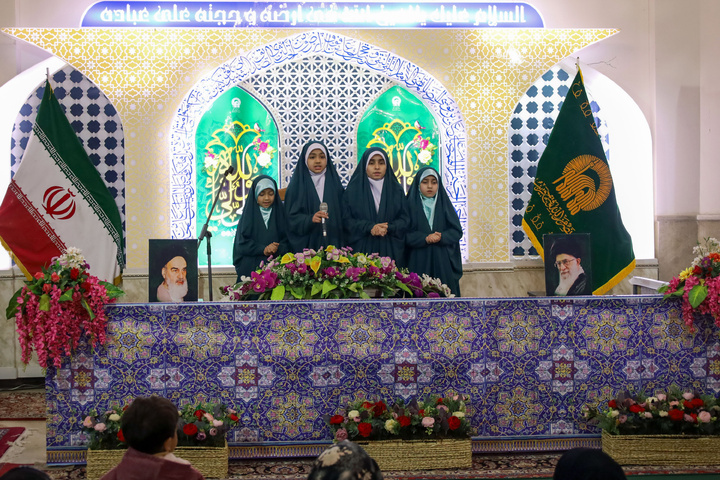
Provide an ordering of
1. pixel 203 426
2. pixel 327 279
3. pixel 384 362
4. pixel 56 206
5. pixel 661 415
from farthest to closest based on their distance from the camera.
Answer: pixel 56 206 → pixel 327 279 → pixel 384 362 → pixel 661 415 → pixel 203 426

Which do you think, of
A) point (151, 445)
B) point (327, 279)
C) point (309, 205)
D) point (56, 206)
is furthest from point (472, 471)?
point (56, 206)

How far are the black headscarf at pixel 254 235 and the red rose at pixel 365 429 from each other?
6.17ft

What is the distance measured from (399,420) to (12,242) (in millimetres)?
3491

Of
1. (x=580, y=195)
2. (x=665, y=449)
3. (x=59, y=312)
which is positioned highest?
(x=580, y=195)

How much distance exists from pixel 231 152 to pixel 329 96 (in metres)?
0.94

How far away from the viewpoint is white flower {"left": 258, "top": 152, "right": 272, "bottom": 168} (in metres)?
6.16

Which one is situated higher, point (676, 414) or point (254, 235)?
point (254, 235)

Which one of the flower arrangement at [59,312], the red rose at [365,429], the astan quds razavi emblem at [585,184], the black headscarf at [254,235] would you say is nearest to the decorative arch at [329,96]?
the astan quds razavi emblem at [585,184]

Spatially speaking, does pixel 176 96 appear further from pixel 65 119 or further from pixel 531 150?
pixel 531 150

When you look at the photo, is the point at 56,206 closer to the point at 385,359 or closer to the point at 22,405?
the point at 22,405

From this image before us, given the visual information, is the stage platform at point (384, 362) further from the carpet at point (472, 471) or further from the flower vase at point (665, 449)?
the flower vase at point (665, 449)

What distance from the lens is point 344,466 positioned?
4.85ft

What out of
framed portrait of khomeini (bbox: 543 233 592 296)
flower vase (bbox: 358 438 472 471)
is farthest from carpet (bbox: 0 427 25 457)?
framed portrait of khomeini (bbox: 543 233 592 296)

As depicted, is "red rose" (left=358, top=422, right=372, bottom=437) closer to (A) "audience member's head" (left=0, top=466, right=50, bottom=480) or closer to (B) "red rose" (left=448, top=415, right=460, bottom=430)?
(B) "red rose" (left=448, top=415, right=460, bottom=430)
